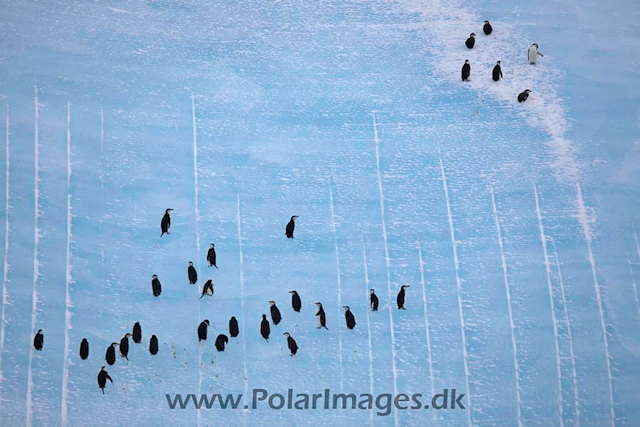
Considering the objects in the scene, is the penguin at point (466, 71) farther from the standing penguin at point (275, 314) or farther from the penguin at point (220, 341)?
the penguin at point (220, 341)

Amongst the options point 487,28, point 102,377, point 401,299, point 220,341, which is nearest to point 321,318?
point 401,299

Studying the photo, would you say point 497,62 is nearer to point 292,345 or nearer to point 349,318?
point 349,318

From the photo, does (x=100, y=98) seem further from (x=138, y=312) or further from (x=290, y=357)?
(x=290, y=357)

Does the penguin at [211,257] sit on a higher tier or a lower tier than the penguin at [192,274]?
higher

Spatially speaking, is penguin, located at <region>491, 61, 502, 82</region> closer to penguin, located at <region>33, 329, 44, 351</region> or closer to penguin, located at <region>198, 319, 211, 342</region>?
penguin, located at <region>198, 319, 211, 342</region>

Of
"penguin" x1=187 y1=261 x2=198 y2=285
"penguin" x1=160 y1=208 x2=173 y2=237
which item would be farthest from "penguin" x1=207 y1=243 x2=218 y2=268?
"penguin" x1=160 y1=208 x2=173 y2=237

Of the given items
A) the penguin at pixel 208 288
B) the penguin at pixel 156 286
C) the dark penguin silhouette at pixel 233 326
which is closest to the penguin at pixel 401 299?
the dark penguin silhouette at pixel 233 326

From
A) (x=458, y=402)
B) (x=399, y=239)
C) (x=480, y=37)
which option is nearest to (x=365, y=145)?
(x=399, y=239)
